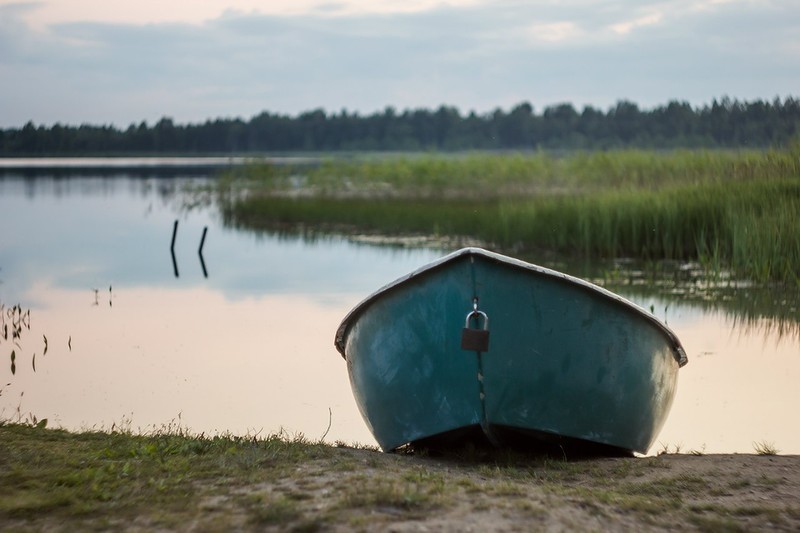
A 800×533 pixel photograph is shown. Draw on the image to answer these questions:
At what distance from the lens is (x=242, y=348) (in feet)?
31.6

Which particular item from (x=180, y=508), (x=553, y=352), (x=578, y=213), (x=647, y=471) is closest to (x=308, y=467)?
(x=180, y=508)

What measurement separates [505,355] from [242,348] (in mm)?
5167

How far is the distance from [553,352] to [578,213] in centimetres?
1056

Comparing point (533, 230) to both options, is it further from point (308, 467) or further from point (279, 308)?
point (308, 467)

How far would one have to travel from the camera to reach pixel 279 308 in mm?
12648

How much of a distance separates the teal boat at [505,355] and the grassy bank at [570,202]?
7.10 meters

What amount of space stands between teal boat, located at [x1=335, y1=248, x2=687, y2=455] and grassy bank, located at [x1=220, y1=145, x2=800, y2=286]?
7104 millimetres

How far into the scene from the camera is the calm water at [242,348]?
7000 millimetres

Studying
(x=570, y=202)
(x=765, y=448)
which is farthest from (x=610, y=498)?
(x=570, y=202)

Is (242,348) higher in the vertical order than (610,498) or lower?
lower

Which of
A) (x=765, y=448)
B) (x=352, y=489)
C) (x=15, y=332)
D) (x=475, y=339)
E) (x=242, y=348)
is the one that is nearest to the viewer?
(x=352, y=489)

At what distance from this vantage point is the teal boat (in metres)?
4.82

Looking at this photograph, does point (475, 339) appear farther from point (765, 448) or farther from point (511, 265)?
point (765, 448)

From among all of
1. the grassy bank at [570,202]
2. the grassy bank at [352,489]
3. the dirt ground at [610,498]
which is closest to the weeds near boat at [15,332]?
the grassy bank at [352,489]
